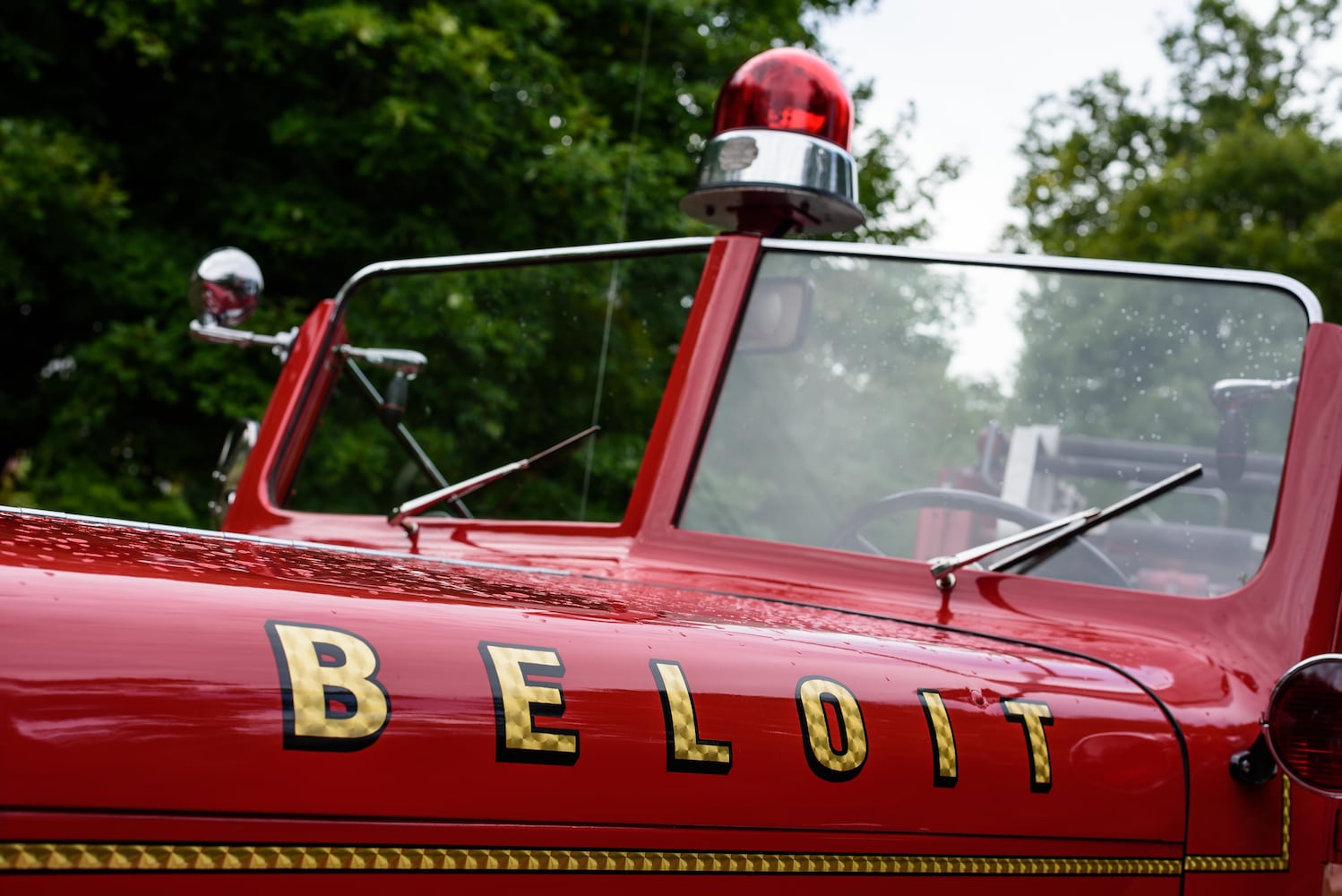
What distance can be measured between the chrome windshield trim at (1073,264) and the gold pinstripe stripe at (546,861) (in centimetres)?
92

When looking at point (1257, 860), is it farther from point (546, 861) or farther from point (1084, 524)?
point (546, 861)

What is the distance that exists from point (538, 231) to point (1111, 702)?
7140 mm

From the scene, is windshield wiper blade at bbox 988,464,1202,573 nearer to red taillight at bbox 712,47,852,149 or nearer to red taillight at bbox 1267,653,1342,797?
red taillight at bbox 1267,653,1342,797

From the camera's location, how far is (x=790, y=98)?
258 cm

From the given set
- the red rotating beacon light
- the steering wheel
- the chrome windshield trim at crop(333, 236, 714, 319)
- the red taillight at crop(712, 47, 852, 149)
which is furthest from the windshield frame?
the steering wheel

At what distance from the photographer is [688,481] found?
7.52ft

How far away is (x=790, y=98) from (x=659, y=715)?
5.23ft

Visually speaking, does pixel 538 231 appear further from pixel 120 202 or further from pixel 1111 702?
pixel 1111 702

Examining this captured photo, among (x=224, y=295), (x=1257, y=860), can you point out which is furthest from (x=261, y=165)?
(x=1257, y=860)

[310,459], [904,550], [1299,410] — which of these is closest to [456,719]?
[904,550]

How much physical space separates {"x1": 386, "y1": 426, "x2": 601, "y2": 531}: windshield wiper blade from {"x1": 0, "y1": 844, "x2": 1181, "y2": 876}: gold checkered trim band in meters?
1.26

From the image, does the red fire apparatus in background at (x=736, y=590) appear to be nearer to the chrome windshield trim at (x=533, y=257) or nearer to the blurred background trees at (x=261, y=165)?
the chrome windshield trim at (x=533, y=257)

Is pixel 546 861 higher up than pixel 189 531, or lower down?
lower down

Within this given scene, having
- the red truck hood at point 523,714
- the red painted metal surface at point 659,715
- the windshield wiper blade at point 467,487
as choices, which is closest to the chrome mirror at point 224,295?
the windshield wiper blade at point 467,487
